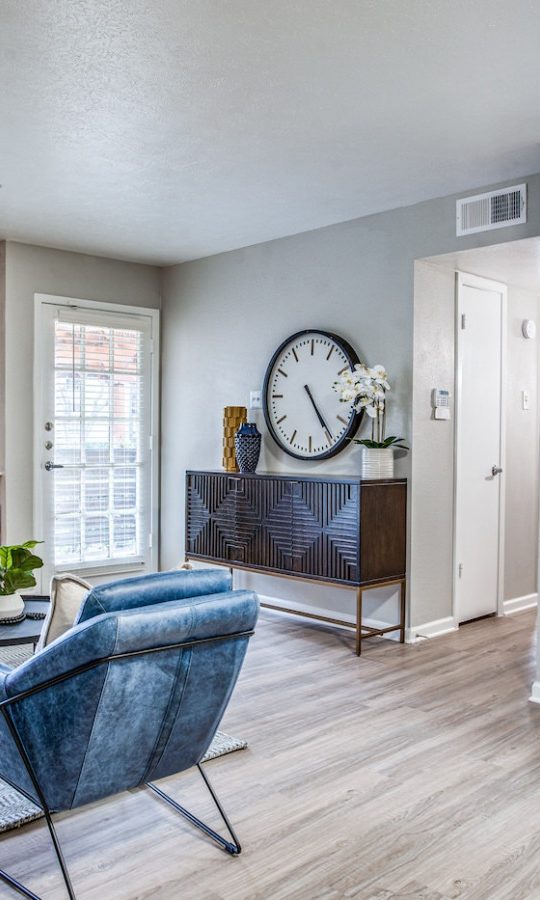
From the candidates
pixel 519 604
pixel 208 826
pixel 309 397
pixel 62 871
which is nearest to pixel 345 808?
pixel 208 826

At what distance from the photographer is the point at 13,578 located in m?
3.25

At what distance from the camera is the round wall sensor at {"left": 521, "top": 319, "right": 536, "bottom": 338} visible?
550 cm

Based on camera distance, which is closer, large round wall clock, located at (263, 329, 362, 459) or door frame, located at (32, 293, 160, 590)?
large round wall clock, located at (263, 329, 362, 459)

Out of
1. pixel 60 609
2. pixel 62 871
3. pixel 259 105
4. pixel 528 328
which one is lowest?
pixel 62 871

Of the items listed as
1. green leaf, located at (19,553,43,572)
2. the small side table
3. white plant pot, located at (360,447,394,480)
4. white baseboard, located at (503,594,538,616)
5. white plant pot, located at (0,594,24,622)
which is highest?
white plant pot, located at (360,447,394,480)

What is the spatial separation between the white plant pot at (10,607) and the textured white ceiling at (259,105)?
2.06 meters

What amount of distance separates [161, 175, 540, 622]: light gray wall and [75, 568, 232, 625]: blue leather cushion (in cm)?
249

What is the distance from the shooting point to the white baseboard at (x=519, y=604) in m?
5.39

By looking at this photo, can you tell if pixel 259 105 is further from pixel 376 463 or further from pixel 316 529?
pixel 316 529

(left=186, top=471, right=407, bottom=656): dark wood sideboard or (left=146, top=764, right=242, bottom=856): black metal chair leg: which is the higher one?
(left=186, top=471, right=407, bottom=656): dark wood sideboard

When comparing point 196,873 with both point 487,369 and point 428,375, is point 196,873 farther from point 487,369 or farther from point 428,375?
point 487,369

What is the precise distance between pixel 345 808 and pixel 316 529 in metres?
2.04

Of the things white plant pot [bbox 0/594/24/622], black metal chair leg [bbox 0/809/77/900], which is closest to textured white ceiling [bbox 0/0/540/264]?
white plant pot [bbox 0/594/24/622]

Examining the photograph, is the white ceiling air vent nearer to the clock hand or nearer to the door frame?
the clock hand
